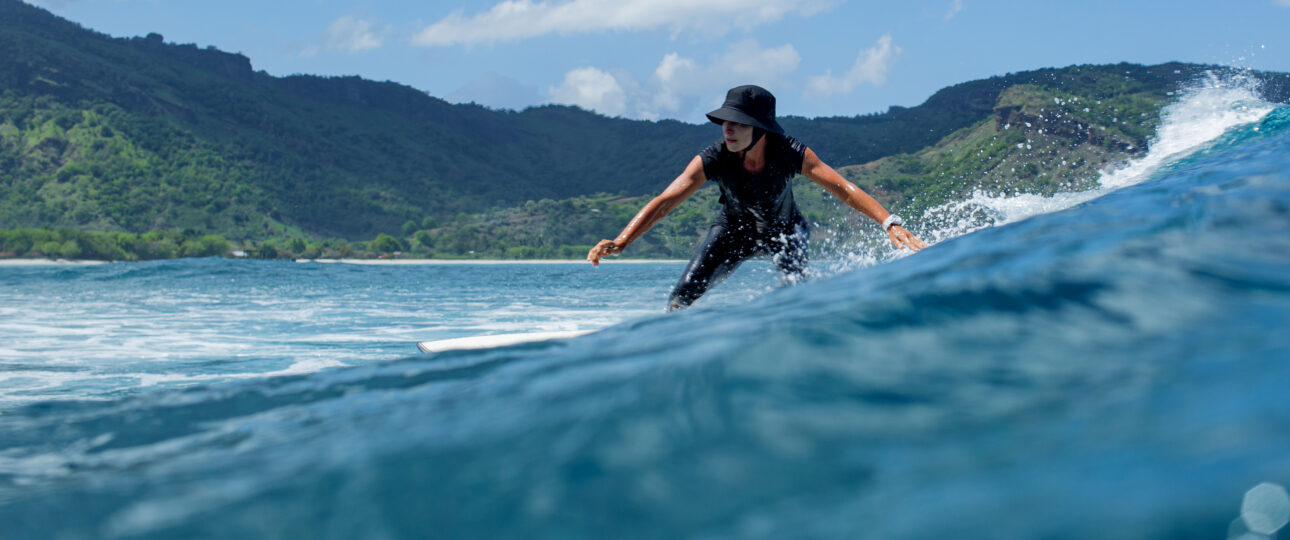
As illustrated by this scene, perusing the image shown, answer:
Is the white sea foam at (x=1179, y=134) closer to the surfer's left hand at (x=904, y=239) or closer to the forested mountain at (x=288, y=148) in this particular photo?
the surfer's left hand at (x=904, y=239)

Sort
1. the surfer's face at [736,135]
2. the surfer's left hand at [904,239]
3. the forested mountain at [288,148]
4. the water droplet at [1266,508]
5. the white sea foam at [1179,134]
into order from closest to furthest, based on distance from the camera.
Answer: the water droplet at [1266,508] → the surfer's left hand at [904,239] → the surfer's face at [736,135] → the white sea foam at [1179,134] → the forested mountain at [288,148]

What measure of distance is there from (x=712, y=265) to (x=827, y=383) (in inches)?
122

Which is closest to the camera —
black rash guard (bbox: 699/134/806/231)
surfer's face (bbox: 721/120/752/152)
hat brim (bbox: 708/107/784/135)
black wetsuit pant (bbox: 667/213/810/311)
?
hat brim (bbox: 708/107/784/135)

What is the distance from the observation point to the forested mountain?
7081 centimetres

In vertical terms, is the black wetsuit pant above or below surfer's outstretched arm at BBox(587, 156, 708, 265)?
below

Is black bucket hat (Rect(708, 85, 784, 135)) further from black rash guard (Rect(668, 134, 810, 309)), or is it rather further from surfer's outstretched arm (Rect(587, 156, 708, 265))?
surfer's outstretched arm (Rect(587, 156, 708, 265))

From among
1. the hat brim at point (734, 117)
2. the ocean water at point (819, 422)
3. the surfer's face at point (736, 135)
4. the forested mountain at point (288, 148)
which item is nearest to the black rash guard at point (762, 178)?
the surfer's face at point (736, 135)

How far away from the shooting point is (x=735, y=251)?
4715 millimetres

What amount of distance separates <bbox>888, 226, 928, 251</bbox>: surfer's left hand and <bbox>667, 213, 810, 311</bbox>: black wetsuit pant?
88 cm

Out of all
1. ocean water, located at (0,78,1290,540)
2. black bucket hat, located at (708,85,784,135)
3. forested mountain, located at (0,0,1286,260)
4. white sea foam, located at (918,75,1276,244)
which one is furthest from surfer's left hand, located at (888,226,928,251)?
forested mountain, located at (0,0,1286,260)

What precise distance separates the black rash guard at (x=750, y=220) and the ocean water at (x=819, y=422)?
161 cm

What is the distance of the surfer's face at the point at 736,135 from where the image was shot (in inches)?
159

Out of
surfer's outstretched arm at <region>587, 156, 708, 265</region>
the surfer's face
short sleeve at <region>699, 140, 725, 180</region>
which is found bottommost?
surfer's outstretched arm at <region>587, 156, 708, 265</region>

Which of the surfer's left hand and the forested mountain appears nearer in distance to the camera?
the surfer's left hand
